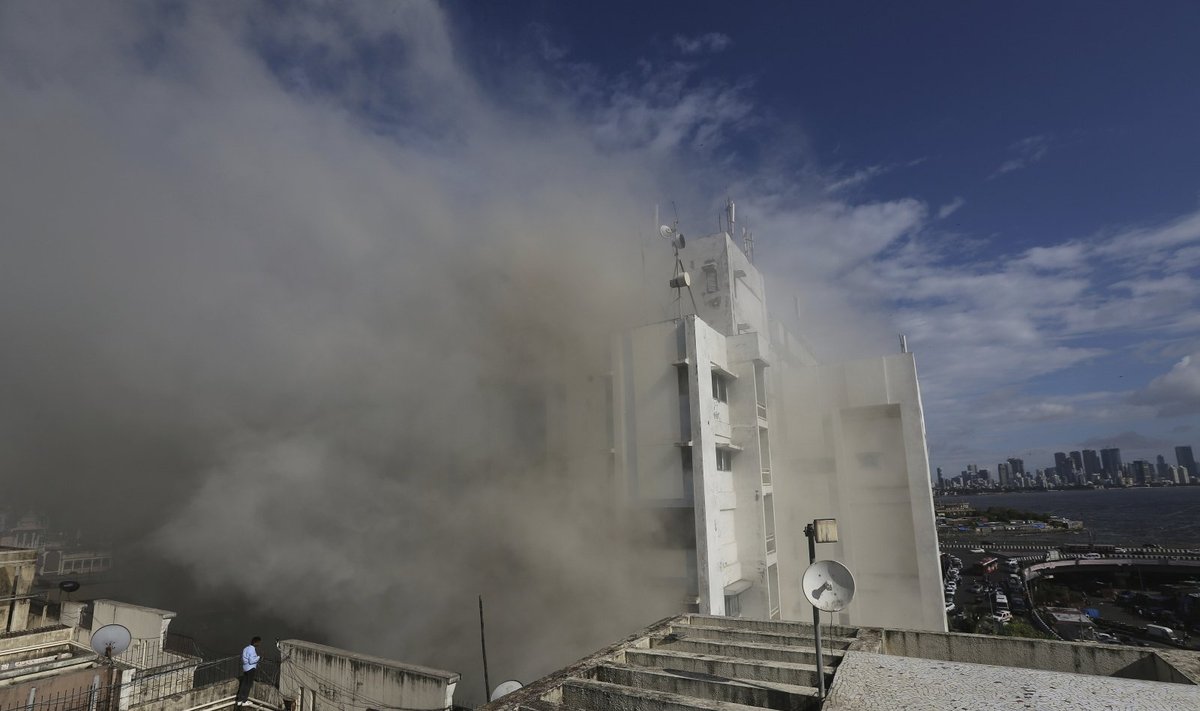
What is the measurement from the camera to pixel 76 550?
2611cm

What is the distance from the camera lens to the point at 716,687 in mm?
4512

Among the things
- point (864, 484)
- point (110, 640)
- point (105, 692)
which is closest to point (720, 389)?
point (864, 484)

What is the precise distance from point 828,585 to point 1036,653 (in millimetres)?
2089

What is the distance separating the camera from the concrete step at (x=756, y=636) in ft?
18.7

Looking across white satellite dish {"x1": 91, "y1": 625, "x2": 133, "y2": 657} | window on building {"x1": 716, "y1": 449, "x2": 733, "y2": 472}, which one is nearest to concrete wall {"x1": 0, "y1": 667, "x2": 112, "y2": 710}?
white satellite dish {"x1": 91, "y1": 625, "x2": 133, "y2": 657}

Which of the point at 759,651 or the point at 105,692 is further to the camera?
the point at 105,692

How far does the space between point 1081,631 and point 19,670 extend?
140 feet

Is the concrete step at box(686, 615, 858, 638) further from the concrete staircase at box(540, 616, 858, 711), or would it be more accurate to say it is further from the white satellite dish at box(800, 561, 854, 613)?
the white satellite dish at box(800, 561, 854, 613)

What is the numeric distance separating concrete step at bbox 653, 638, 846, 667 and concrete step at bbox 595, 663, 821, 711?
697mm

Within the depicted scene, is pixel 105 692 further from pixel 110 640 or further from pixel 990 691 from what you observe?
pixel 990 691

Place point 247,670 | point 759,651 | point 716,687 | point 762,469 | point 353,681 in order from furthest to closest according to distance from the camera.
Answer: point 762,469 → point 247,670 → point 353,681 → point 759,651 → point 716,687

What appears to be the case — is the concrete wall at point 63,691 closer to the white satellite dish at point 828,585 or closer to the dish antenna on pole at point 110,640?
the dish antenna on pole at point 110,640

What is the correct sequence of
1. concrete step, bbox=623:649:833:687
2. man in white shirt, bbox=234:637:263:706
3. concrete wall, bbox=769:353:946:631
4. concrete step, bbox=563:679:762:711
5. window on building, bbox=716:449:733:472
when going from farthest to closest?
concrete wall, bbox=769:353:946:631 < window on building, bbox=716:449:733:472 < man in white shirt, bbox=234:637:263:706 < concrete step, bbox=623:649:833:687 < concrete step, bbox=563:679:762:711

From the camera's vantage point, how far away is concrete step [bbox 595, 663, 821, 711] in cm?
414
